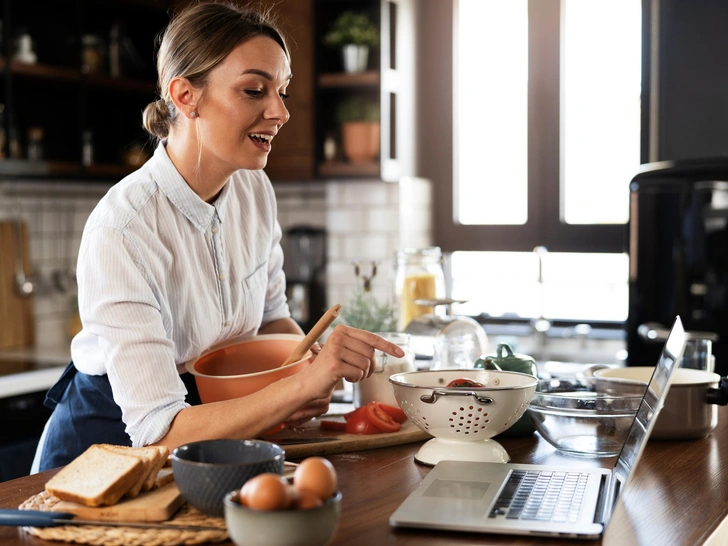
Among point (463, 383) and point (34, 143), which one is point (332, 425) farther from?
point (34, 143)

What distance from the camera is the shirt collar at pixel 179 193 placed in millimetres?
1912

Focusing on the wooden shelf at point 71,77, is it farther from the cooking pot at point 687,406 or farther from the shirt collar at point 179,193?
the cooking pot at point 687,406

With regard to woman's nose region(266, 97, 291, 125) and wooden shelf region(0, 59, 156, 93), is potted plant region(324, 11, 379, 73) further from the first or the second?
woman's nose region(266, 97, 291, 125)

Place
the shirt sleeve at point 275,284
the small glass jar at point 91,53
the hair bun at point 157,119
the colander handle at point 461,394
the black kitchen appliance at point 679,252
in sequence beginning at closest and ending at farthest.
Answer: the colander handle at point 461,394
the hair bun at point 157,119
the shirt sleeve at point 275,284
the black kitchen appliance at point 679,252
the small glass jar at point 91,53

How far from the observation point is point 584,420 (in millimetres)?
1606

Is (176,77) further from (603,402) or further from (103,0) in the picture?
(103,0)

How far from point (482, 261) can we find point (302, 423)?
2.75 metres

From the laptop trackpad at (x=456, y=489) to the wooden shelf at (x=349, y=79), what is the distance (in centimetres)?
305

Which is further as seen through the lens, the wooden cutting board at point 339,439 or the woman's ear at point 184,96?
the woman's ear at point 184,96

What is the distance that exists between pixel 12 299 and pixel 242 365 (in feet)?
7.66

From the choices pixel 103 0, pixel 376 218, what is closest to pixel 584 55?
pixel 376 218

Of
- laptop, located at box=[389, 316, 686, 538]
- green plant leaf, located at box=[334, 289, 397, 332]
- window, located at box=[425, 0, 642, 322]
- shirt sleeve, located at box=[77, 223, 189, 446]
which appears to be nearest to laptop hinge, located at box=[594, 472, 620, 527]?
laptop, located at box=[389, 316, 686, 538]

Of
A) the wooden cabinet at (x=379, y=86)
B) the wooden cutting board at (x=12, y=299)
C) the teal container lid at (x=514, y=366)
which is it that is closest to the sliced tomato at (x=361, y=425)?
the teal container lid at (x=514, y=366)

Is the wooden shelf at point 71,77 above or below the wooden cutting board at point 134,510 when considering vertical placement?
above
